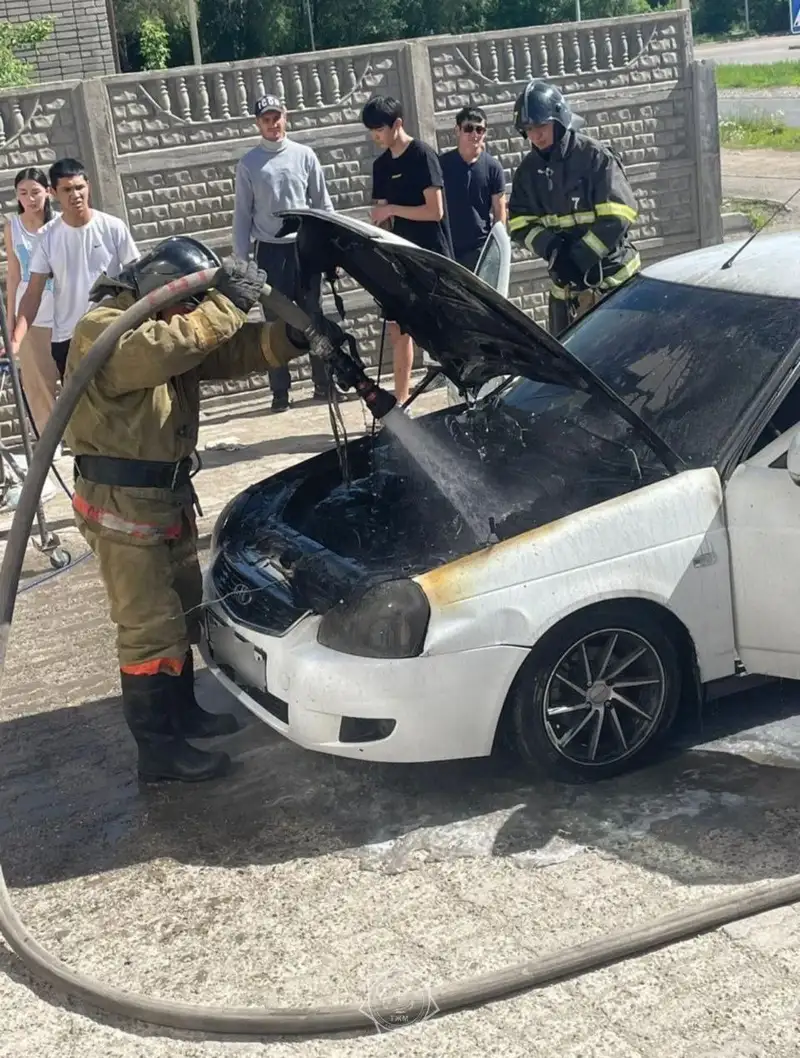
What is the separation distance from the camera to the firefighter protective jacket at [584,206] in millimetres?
7426

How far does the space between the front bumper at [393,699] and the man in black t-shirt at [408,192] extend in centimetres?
476

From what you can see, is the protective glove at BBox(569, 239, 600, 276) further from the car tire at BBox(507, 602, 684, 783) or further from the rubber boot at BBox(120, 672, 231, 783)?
the rubber boot at BBox(120, 672, 231, 783)

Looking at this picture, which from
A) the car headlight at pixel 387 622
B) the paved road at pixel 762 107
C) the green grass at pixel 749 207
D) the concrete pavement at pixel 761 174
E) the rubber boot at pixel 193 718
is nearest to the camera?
the car headlight at pixel 387 622

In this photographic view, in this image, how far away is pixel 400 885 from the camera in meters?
4.17

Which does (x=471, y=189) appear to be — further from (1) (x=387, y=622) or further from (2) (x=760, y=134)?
(2) (x=760, y=134)

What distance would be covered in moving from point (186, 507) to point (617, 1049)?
2.46m

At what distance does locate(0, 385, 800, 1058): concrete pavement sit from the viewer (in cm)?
351

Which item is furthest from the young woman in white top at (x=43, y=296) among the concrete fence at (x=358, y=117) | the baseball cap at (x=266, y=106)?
the baseball cap at (x=266, y=106)

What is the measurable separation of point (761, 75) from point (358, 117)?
36.4 meters

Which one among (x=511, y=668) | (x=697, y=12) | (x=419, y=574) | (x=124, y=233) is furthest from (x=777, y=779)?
(x=697, y=12)

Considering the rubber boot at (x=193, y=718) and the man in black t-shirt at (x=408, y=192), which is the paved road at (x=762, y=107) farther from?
the rubber boot at (x=193, y=718)

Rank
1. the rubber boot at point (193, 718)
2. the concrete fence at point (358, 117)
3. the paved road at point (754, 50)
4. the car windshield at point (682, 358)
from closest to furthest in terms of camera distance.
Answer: the car windshield at point (682, 358), the rubber boot at point (193, 718), the concrete fence at point (358, 117), the paved road at point (754, 50)

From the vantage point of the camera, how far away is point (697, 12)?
252ft

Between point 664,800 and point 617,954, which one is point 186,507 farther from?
point 617,954
